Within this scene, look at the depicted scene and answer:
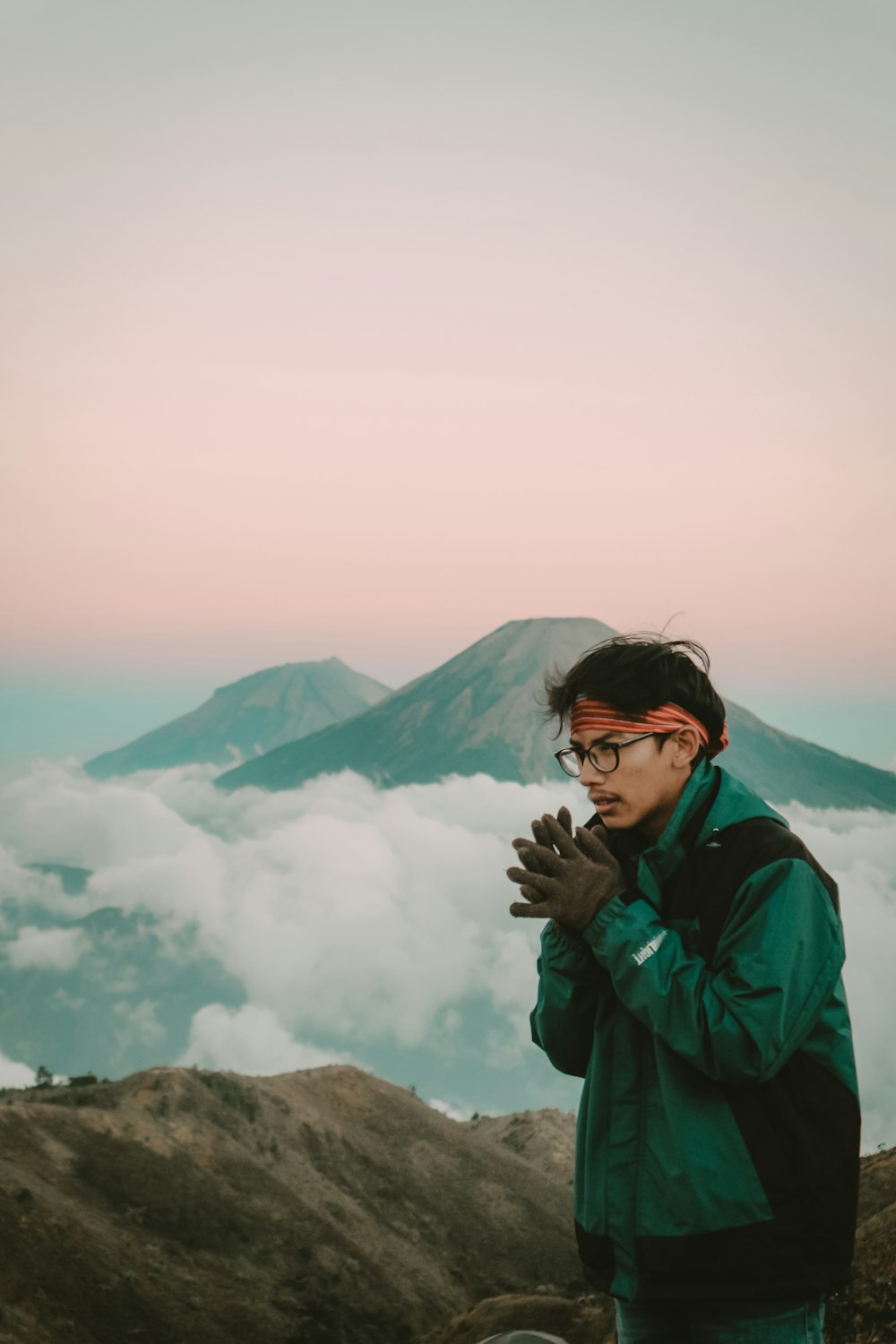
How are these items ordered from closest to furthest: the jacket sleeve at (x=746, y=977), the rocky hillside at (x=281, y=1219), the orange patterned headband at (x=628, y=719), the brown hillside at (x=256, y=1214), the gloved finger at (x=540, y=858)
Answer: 1. the jacket sleeve at (x=746, y=977)
2. the gloved finger at (x=540, y=858)
3. the orange patterned headband at (x=628, y=719)
4. the rocky hillside at (x=281, y=1219)
5. the brown hillside at (x=256, y=1214)

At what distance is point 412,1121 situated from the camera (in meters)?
36.7

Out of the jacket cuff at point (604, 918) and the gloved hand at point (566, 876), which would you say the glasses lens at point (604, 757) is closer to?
the gloved hand at point (566, 876)

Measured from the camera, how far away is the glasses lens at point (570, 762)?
10.6ft

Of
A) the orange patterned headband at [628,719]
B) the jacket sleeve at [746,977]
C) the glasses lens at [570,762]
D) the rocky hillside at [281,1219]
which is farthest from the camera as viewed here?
the rocky hillside at [281,1219]

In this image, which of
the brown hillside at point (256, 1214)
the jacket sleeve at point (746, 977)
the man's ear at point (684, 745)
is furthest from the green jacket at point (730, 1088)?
the brown hillside at point (256, 1214)

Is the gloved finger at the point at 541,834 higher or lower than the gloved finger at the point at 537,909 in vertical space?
higher

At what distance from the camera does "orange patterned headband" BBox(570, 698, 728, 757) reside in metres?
3.08

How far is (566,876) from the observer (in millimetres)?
2943

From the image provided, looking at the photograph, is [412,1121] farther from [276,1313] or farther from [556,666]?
[556,666]

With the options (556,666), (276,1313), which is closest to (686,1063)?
(556,666)

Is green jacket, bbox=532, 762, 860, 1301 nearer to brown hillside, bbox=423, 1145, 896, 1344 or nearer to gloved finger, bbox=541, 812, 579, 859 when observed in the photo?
gloved finger, bbox=541, 812, 579, 859

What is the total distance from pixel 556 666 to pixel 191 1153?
2805cm

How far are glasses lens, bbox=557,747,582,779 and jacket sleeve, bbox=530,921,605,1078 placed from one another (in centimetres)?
47

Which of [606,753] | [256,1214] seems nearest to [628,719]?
[606,753]
